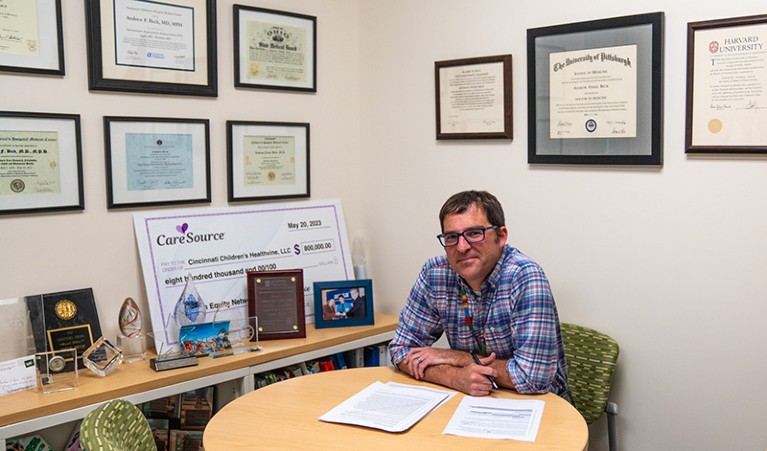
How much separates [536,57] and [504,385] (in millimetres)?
1405

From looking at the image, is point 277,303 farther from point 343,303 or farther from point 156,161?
point 156,161

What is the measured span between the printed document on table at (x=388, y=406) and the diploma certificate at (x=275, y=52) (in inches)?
65.2

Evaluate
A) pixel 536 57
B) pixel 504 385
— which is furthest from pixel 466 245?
pixel 536 57

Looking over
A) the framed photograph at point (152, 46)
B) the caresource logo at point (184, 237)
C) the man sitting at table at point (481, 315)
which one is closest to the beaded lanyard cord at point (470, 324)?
the man sitting at table at point (481, 315)

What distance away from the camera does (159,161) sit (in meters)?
3.03

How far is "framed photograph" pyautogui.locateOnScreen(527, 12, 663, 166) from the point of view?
8.87 ft

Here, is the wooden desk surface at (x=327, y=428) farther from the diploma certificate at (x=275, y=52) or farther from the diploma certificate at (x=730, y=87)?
the diploma certificate at (x=275, y=52)

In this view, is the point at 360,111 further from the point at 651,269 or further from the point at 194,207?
the point at 651,269

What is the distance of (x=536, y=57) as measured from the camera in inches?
119

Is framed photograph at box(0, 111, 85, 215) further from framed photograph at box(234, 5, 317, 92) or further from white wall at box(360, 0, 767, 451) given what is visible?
white wall at box(360, 0, 767, 451)

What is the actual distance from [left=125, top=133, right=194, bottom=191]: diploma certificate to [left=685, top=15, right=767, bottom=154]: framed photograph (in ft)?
6.49

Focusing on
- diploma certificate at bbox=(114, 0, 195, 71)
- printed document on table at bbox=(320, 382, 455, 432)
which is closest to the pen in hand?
printed document on table at bbox=(320, 382, 455, 432)

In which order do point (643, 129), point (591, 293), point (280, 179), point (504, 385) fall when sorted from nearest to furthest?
1. point (504, 385)
2. point (643, 129)
3. point (591, 293)
4. point (280, 179)

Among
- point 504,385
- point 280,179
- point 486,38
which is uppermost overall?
point 486,38
